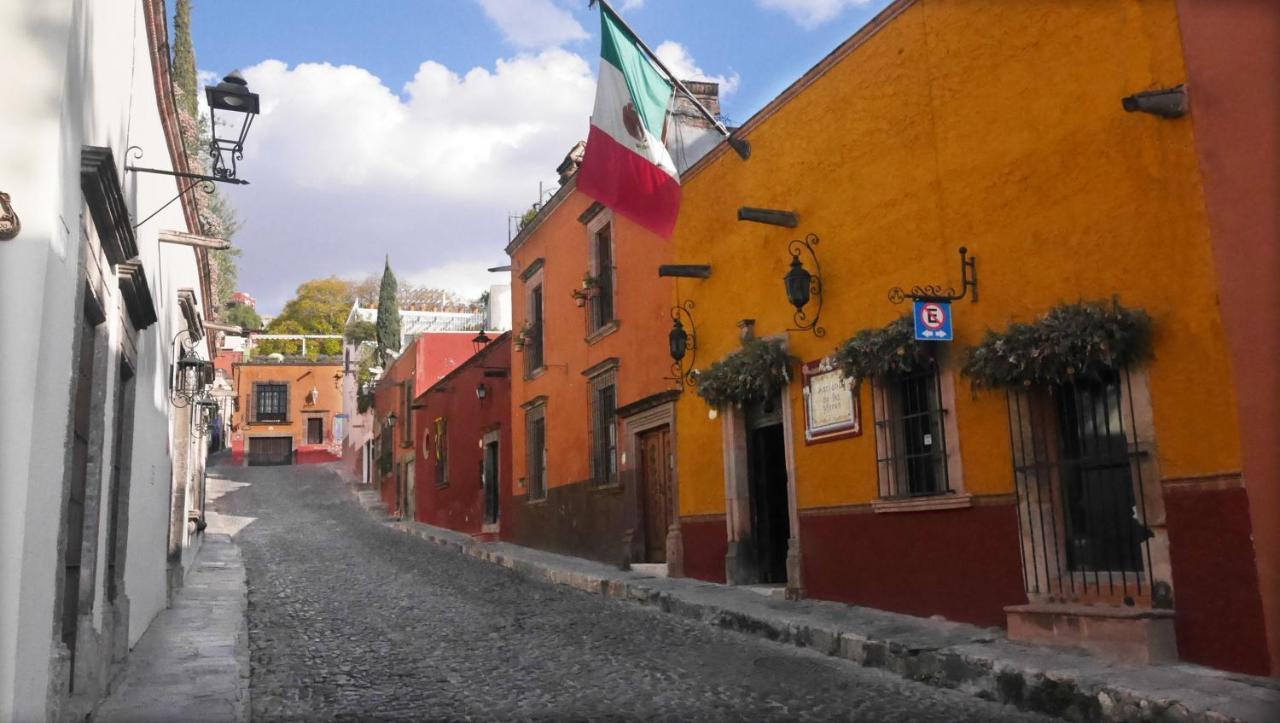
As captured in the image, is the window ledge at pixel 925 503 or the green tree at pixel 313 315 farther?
the green tree at pixel 313 315

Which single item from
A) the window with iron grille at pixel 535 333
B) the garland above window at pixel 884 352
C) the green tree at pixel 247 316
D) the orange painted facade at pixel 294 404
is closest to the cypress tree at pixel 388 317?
the orange painted facade at pixel 294 404

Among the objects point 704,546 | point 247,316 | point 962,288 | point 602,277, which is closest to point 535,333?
point 602,277

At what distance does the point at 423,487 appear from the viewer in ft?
87.5

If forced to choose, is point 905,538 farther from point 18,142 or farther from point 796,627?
point 18,142

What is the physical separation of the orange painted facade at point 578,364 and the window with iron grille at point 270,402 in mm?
34425

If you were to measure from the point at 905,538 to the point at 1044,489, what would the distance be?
1525 millimetres

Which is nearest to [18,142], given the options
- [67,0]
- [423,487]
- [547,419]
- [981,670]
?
[67,0]

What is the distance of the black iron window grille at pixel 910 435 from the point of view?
27.0 ft

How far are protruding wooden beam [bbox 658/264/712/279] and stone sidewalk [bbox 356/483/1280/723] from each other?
360cm

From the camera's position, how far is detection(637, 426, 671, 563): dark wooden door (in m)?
13.0

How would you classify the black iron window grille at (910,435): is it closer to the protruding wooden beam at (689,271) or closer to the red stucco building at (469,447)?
the protruding wooden beam at (689,271)

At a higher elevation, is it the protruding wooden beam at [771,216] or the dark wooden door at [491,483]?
the protruding wooden beam at [771,216]

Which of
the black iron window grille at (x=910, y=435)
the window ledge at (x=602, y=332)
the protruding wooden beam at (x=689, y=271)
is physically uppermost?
the protruding wooden beam at (x=689, y=271)

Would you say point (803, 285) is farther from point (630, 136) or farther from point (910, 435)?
point (630, 136)
